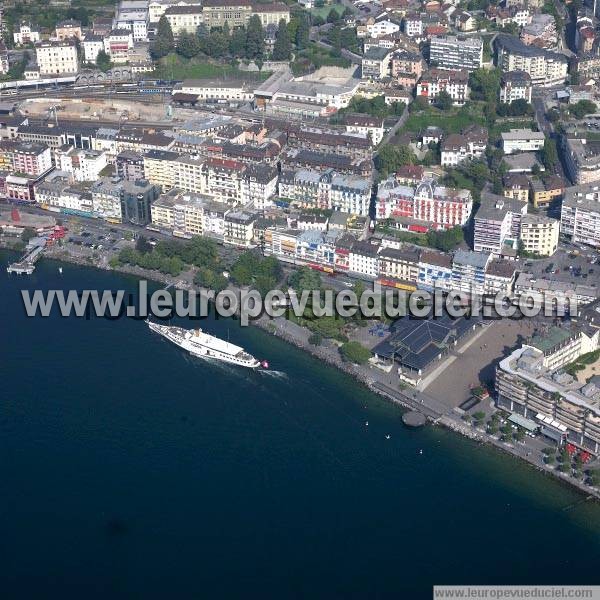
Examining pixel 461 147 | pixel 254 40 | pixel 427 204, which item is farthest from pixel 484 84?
pixel 254 40

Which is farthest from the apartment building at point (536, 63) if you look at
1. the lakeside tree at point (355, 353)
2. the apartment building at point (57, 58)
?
the lakeside tree at point (355, 353)

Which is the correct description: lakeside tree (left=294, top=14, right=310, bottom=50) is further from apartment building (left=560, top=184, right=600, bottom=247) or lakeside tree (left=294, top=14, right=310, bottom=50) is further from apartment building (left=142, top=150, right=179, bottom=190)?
apartment building (left=560, top=184, right=600, bottom=247)

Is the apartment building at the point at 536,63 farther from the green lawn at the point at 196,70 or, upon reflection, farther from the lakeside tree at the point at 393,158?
the green lawn at the point at 196,70

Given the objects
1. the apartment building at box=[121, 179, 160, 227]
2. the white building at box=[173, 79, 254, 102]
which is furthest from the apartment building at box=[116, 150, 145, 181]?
the white building at box=[173, 79, 254, 102]

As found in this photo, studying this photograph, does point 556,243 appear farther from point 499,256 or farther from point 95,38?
point 95,38

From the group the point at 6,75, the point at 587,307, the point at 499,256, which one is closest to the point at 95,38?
the point at 6,75
